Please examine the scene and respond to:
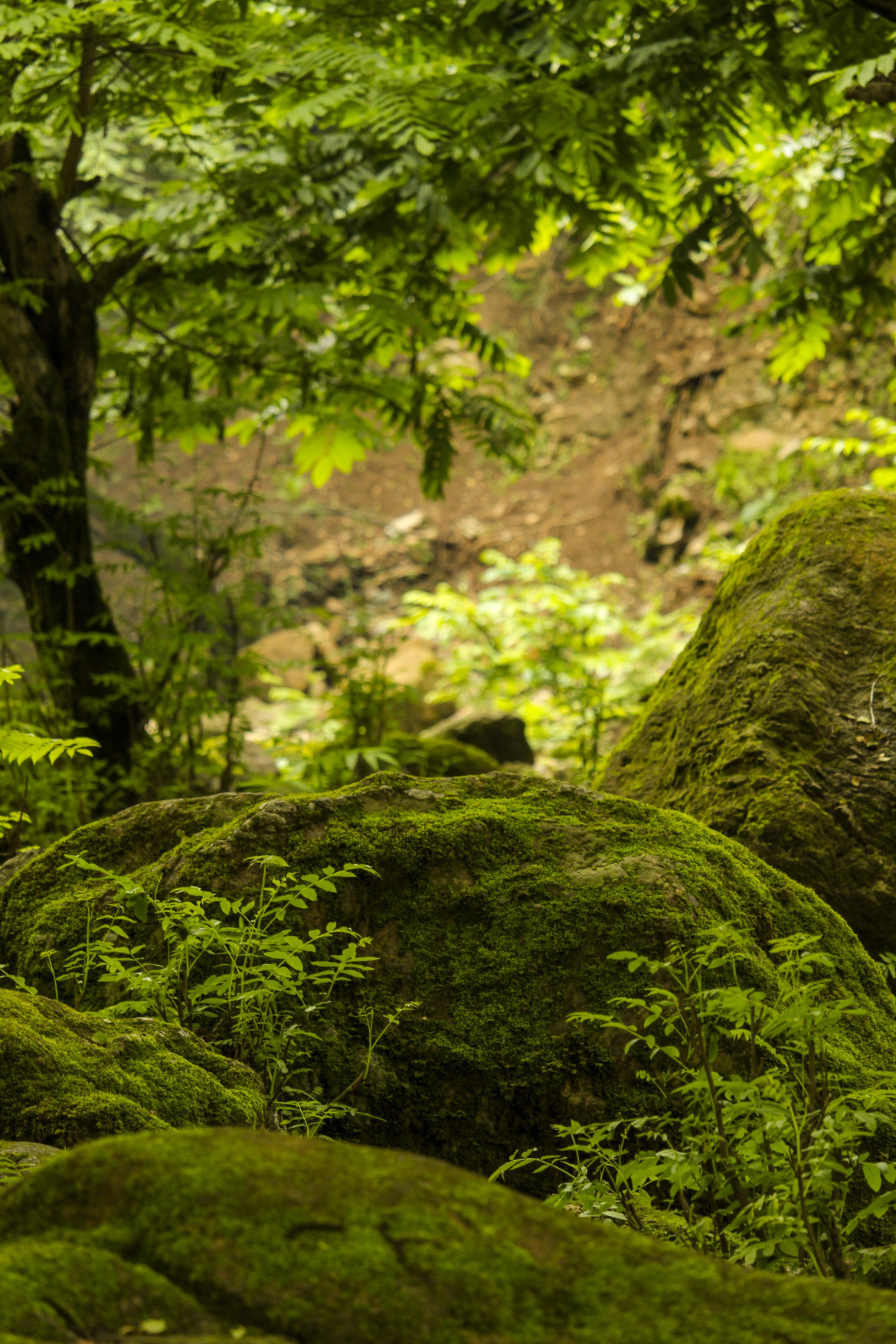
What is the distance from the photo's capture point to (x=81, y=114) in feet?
15.3

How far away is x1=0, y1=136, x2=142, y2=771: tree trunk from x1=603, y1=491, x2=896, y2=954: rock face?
2.75 meters

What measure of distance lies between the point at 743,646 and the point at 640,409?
538 inches

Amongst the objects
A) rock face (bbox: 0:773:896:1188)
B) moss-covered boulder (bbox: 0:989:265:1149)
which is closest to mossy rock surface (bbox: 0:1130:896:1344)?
moss-covered boulder (bbox: 0:989:265:1149)

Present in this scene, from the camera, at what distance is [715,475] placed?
14.4 m

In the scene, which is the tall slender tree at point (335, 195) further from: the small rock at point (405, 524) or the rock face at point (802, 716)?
the small rock at point (405, 524)

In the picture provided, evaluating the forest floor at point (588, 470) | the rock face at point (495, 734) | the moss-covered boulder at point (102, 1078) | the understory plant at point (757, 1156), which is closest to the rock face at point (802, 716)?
the understory plant at point (757, 1156)

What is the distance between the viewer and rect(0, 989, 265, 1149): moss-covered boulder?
164cm

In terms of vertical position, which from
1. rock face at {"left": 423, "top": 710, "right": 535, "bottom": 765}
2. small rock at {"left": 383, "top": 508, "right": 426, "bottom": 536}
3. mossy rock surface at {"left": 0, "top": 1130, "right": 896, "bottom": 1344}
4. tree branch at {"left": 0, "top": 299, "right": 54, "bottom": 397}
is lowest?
rock face at {"left": 423, "top": 710, "right": 535, "bottom": 765}

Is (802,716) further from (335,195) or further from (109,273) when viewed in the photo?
(109,273)

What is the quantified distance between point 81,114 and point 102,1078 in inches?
176

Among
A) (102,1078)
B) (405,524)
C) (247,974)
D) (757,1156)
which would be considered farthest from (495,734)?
(405,524)

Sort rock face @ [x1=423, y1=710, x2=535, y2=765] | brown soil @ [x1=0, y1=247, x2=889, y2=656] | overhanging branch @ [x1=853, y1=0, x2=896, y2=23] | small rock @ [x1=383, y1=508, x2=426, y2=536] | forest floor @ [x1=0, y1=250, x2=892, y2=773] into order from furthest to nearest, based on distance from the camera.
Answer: small rock @ [x1=383, y1=508, x2=426, y2=536] < brown soil @ [x1=0, y1=247, x2=889, y2=656] < forest floor @ [x1=0, y1=250, x2=892, y2=773] < rock face @ [x1=423, y1=710, x2=535, y2=765] < overhanging branch @ [x1=853, y1=0, x2=896, y2=23]

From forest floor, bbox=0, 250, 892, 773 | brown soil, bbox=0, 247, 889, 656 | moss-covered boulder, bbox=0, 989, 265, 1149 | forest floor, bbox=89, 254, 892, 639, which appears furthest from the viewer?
brown soil, bbox=0, 247, 889, 656

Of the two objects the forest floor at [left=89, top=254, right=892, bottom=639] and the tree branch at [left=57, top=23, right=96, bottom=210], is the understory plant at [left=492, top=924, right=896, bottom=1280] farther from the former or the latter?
the forest floor at [left=89, top=254, right=892, bottom=639]
